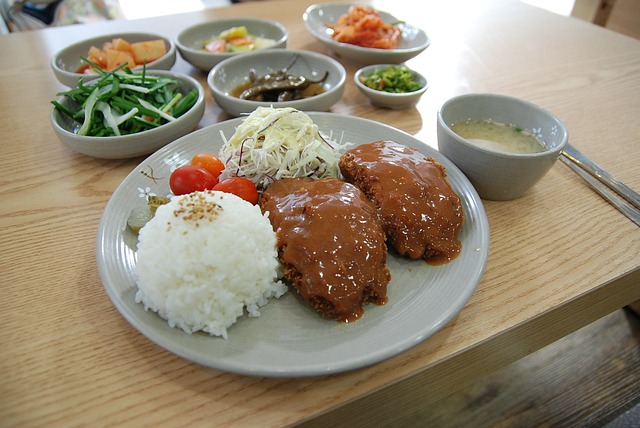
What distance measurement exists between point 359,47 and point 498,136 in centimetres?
122

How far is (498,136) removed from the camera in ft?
6.55

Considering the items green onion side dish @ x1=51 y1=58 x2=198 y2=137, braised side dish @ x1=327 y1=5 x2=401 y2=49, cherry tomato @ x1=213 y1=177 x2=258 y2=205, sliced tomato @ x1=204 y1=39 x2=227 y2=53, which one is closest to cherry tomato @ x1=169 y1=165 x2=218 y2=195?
cherry tomato @ x1=213 y1=177 x2=258 y2=205

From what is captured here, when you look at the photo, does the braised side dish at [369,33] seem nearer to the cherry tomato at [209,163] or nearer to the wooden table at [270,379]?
the wooden table at [270,379]

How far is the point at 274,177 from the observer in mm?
1825

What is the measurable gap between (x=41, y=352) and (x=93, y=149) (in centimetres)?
99

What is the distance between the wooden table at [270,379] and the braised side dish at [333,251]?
215 millimetres

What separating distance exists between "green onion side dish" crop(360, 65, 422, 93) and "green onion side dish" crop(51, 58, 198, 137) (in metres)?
1.01

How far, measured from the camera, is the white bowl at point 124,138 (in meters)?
1.92

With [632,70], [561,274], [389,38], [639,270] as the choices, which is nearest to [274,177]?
[561,274]

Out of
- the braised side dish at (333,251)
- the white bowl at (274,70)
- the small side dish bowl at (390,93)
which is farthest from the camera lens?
the small side dish bowl at (390,93)

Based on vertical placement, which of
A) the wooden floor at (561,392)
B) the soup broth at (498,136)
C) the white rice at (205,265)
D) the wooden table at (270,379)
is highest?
the soup broth at (498,136)

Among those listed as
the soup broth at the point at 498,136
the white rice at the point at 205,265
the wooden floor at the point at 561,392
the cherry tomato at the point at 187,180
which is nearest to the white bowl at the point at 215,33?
the cherry tomato at the point at 187,180

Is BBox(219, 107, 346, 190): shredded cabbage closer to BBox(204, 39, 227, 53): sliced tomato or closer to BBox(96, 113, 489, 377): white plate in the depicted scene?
BBox(96, 113, 489, 377): white plate

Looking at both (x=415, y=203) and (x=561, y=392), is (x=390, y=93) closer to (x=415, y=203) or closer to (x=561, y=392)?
(x=415, y=203)
